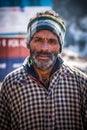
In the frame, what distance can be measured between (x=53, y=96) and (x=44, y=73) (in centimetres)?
22

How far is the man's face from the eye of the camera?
3.06 metres

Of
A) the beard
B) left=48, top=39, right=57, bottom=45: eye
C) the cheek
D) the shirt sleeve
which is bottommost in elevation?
the shirt sleeve

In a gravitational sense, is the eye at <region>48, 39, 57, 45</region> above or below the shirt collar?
above

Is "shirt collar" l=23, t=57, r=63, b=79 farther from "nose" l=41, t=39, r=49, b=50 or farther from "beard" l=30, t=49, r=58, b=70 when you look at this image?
"nose" l=41, t=39, r=49, b=50

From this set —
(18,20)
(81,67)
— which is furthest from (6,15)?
(81,67)

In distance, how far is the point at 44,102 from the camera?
10.2ft

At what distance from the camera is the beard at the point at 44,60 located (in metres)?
3.06

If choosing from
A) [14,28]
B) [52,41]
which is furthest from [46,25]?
[14,28]

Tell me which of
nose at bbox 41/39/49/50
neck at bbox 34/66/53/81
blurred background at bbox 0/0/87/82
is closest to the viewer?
nose at bbox 41/39/49/50

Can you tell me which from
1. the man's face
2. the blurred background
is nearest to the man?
the man's face

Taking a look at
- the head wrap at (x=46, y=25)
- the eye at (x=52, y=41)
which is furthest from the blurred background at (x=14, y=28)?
the eye at (x=52, y=41)

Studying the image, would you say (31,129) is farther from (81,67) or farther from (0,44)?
(81,67)

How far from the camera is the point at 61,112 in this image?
10.2 ft

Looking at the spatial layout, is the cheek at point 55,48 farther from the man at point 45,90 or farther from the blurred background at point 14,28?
the blurred background at point 14,28
